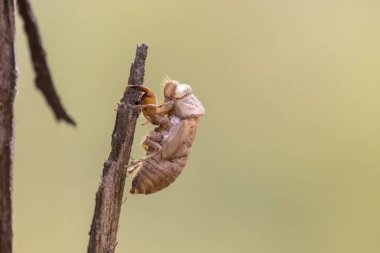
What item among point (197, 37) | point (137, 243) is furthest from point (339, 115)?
point (137, 243)

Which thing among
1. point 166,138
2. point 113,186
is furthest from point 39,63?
point 113,186

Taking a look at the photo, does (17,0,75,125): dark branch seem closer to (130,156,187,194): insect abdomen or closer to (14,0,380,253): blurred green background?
(130,156,187,194): insect abdomen

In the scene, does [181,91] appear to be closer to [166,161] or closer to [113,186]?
[166,161]

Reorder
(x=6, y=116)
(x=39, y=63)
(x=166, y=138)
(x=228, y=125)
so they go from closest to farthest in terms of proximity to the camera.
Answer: (x=6, y=116)
(x=39, y=63)
(x=166, y=138)
(x=228, y=125)

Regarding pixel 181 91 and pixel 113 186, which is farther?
pixel 181 91

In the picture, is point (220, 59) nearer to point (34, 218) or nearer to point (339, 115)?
point (339, 115)

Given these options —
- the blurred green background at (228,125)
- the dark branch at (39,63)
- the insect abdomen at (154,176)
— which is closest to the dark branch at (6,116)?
the dark branch at (39,63)

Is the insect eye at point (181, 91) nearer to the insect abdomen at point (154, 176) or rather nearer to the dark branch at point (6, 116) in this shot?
the insect abdomen at point (154, 176)
